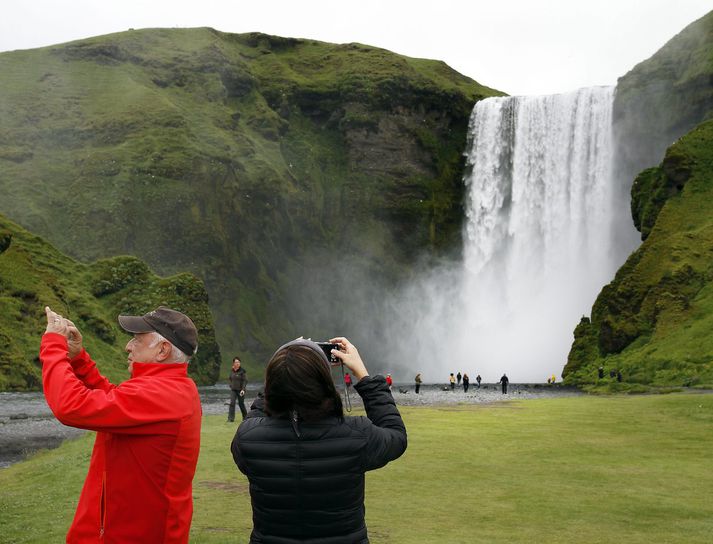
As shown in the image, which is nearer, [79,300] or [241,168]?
[79,300]

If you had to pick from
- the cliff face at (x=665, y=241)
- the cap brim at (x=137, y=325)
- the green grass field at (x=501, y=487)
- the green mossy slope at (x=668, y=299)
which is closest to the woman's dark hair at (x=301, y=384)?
the cap brim at (x=137, y=325)

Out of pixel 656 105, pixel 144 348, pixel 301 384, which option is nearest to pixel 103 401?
pixel 144 348

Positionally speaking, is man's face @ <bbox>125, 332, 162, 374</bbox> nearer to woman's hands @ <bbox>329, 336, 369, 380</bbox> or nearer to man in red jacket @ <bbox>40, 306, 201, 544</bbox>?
man in red jacket @ <bbox>40, 306, 201, 544</bbox>

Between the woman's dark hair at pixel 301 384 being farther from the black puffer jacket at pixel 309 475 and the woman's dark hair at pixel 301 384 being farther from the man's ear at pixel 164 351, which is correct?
the man's ear at pixel 164 351

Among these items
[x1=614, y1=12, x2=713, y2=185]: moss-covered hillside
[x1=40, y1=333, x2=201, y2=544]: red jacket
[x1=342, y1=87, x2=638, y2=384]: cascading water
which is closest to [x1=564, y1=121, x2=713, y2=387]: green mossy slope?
[x1=614, y1=12, x2=713, y2=185]: moss-covered hillside

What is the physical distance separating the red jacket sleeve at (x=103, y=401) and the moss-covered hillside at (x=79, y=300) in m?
71.8

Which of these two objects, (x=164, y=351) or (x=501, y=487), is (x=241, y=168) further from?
(x=164, y=351)

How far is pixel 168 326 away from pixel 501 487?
12663mm

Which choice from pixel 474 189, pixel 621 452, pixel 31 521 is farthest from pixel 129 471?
pixel 474 189

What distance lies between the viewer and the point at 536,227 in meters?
107

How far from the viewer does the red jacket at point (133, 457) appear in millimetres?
5293

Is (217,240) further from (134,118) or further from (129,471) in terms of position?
(129,471)

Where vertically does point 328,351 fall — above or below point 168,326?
below

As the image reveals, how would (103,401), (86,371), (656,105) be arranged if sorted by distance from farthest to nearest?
(656,105)
(86,371)
(103,401)
